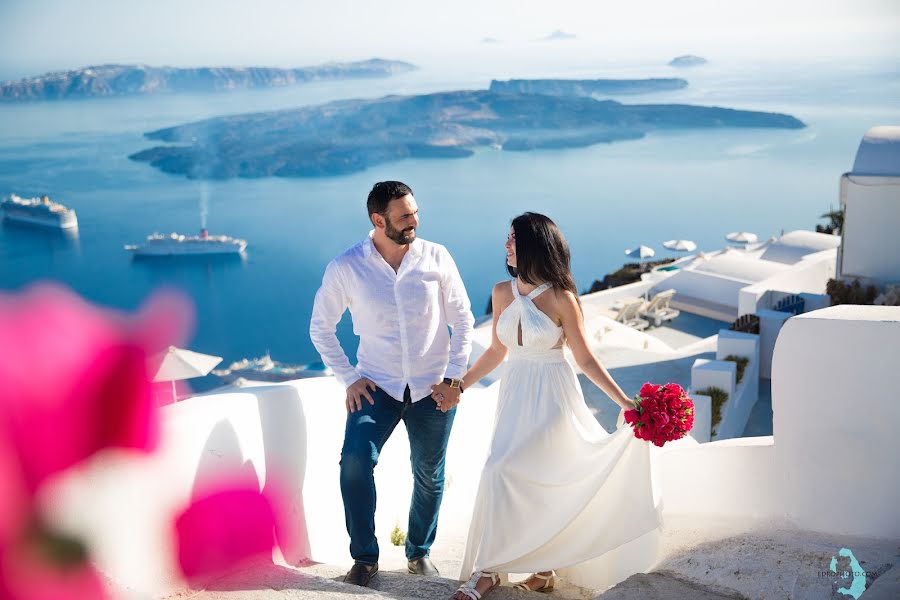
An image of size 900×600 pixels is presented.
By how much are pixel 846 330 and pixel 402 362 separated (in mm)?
1451

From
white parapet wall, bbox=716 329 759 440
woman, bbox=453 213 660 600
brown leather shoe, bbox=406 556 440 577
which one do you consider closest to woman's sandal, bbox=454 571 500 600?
woman, bbox=453 213 660 600

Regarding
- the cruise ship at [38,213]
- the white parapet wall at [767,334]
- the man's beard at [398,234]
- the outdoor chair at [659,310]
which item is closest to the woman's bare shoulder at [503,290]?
the man's beard at [398,234]

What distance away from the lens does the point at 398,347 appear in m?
3.07

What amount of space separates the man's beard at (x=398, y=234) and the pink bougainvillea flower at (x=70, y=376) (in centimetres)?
77

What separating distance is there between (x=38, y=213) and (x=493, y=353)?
81.7m

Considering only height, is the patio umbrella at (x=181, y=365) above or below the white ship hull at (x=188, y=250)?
above

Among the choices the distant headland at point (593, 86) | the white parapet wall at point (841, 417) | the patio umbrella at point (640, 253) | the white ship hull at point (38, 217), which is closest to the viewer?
the white parapet wall at point (841, 417)

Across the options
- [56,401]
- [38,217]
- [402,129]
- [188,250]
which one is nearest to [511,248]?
[56,401]

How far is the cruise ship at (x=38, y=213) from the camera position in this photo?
3002 inches


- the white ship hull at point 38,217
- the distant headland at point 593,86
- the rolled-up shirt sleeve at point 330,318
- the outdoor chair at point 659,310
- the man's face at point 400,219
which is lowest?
the white ship hull at point 38,217

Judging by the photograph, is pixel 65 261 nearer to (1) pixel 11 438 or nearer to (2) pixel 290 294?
(2) pixel 290 294

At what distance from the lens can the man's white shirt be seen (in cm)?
306

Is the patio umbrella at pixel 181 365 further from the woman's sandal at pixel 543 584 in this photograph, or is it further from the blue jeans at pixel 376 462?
the woman's sandal at pixel 543 584

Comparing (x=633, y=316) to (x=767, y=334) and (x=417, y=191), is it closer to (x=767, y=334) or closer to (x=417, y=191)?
(x=767, y=334)
